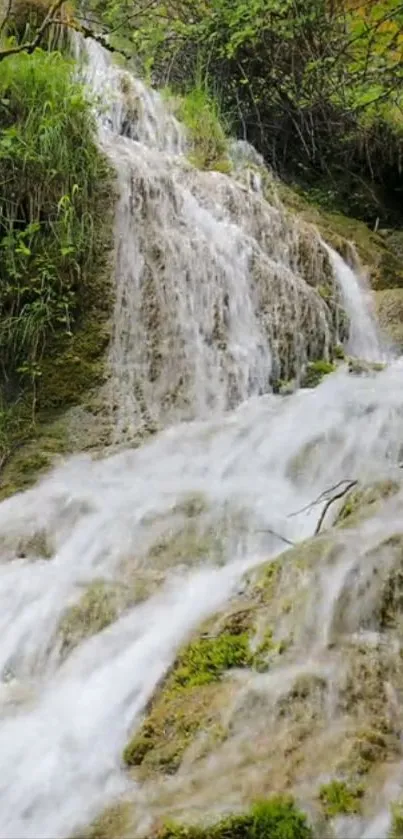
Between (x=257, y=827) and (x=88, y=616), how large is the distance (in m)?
1.18

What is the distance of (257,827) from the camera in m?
1.61

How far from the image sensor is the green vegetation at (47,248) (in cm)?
459

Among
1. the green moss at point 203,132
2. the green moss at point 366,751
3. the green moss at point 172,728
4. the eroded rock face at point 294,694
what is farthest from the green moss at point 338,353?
the green moss at point 366,751

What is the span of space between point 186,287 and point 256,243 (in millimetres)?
808

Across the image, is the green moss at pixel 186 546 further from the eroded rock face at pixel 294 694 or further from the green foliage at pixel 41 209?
the green foliage at pixel 41 209

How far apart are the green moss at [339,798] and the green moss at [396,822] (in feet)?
0.23

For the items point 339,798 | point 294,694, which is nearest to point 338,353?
point 294,694

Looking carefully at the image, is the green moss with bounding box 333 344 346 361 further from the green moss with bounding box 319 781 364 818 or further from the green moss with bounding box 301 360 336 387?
the green moss with bounding box 319 781 364 818

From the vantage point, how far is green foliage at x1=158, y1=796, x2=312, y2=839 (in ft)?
5.25

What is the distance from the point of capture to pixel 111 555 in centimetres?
316

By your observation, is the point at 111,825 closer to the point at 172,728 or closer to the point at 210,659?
the point at 172,728

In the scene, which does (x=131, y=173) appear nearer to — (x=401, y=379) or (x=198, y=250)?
(x=198, y=250)

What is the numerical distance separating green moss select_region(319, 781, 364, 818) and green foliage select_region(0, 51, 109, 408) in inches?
128

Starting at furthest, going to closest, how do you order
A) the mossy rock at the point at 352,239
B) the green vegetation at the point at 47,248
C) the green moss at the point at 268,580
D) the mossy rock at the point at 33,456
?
1. the mossy rock at the point at 352,239
2. the green vegetation at the point at 47,248
3. the mossy rock at the point at 33,456
4. the green moss at the point at 268,580
